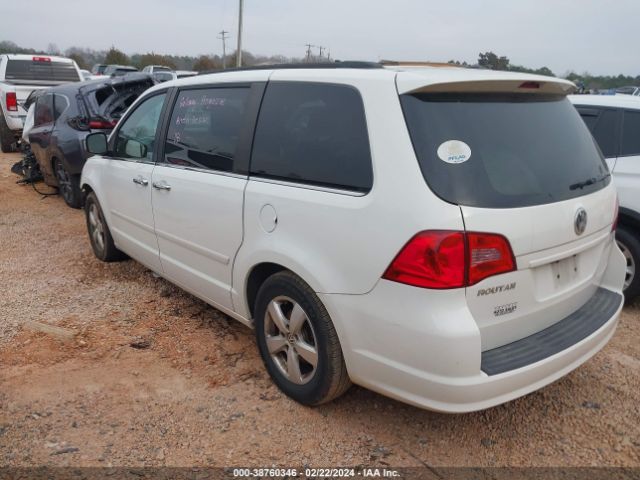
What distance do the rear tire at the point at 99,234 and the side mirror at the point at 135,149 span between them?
0.92 metres

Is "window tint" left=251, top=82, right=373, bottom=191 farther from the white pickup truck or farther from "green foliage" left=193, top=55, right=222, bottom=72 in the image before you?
"green foliage" left=193, top=55, right=222, bottom=72

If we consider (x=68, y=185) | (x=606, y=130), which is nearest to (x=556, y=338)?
(x=606, y=130)

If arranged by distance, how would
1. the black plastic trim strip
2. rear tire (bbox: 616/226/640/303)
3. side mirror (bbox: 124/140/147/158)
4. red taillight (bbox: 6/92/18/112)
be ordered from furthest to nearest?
red taillight (bbox: 6/92/18/112) → rear tire (bbox: 616/226/640/303) → side mirror (bbox: 124/140/147/158) → the black plastic trim strip

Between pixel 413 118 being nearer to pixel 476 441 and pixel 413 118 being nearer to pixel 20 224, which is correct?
pixel 476 441

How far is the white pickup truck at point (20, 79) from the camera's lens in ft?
40.1

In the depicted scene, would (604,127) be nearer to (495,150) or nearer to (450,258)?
(495,150)

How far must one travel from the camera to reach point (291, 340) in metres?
2.87

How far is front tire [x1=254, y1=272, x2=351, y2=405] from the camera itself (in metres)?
2.62

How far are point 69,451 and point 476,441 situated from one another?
2.02m

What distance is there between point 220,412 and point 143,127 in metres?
2.42

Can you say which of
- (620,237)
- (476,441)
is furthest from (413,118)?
(620,237)

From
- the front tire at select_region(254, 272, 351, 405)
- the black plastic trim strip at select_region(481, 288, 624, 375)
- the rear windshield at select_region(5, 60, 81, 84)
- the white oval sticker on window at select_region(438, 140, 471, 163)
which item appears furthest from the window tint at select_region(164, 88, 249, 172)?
the rear windshield at select_region(5, 60, 81, 84)

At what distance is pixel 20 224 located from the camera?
22.6 feet

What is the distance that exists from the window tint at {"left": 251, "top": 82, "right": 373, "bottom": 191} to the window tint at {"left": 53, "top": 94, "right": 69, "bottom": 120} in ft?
18.6
